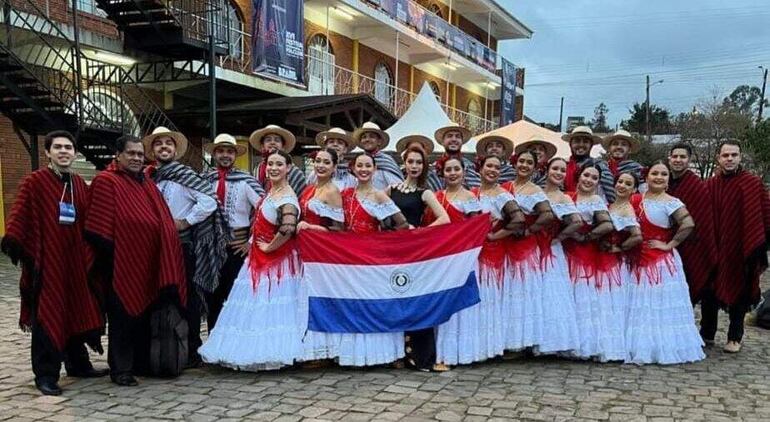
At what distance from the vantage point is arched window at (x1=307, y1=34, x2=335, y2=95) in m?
19.7

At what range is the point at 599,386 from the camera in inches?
200

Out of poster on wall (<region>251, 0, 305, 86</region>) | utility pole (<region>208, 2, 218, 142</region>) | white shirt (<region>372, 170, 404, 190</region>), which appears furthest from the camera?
poster on wall (<region>251, 0, 305, 86</region>)

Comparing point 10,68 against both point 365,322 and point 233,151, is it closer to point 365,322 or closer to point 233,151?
point 233,151

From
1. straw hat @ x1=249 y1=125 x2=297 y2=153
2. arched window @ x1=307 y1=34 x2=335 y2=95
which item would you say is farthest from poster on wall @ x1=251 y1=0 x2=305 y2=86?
straw hat @ x1=249 y1=125 x2=297 y2=153

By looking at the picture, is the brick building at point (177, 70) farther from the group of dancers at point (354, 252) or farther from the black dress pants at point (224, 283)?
the group of dancers at point (354, 252)

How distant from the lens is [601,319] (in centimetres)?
574

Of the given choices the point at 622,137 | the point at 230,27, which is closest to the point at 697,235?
the point at 622,137

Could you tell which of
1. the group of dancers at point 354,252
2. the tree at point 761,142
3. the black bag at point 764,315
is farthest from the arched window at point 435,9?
the group of dancers at point 354,252

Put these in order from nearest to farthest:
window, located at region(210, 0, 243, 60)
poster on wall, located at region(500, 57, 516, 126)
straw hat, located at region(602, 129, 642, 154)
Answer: straw hat, located at region(602, 129, 642, 154) < window, located at region(210, 0, 243, 60) < poster on wall, located at region(500, 57, 516, 126)

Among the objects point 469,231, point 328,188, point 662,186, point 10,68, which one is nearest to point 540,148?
point 662,186

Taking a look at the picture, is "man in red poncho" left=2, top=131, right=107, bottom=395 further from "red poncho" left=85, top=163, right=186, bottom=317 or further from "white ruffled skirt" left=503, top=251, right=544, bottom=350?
"white ruffled skirt" left=503, top=251, right=544, bottom=350

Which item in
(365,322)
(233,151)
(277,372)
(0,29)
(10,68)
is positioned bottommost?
(277,372)

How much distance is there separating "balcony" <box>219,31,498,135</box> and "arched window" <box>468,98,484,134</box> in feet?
7.44

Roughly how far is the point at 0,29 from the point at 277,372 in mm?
9708
